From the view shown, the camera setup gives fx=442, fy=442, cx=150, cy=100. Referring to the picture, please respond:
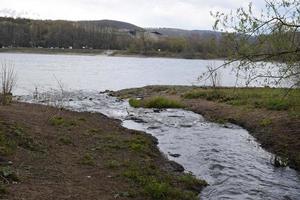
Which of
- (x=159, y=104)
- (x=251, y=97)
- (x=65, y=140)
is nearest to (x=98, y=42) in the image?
(x=159, y=104)

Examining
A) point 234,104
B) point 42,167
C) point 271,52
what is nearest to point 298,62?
point 271,52

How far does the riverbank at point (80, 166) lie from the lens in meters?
10.1

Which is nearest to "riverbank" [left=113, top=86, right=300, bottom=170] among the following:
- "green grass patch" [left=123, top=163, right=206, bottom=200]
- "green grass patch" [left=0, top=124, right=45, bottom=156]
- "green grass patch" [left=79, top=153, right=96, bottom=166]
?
"green grass patch" [left=123, top=163, right=206, bottom=200]

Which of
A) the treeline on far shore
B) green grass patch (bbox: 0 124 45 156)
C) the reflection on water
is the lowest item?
the reflection on water

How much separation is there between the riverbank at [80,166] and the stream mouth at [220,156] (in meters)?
0.90

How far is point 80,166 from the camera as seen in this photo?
12.4m

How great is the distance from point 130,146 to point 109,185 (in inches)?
196

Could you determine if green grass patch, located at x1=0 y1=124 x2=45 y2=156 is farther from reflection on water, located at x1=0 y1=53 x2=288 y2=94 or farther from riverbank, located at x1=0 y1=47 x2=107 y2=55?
riverbank, located at x1=0 y1=47 x2=107 y2=55

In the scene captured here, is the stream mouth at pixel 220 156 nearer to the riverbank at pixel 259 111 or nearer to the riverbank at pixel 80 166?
the riverbank at pixel 259 111

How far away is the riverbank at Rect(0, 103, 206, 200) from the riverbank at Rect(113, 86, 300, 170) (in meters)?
4.63

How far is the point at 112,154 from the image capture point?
47.1ft

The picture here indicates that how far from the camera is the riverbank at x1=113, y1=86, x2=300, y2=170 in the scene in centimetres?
1789

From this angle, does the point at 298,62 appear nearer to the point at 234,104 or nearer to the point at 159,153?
the point at 159,153

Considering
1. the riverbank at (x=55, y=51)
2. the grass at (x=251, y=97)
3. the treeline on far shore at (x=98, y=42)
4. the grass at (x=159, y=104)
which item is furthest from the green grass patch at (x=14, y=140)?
the riverbank at (x=55, y=51)
